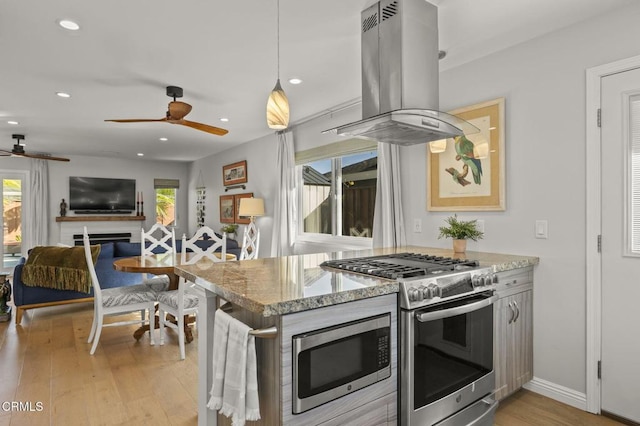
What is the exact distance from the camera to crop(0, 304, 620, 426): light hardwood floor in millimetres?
2225

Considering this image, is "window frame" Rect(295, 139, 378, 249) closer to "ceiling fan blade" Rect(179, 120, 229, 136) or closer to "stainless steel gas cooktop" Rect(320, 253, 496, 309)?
"ceiling fan blade" Rect(179, 120, 229, 136)

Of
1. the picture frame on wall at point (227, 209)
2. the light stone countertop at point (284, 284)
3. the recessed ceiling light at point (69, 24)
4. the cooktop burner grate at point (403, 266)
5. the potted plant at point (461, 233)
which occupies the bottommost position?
the light stone countertop at point (284, 284)

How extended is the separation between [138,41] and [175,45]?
0.81 feet

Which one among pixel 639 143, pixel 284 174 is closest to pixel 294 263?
pixel 639 143

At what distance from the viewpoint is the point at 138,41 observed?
2627 millimetres

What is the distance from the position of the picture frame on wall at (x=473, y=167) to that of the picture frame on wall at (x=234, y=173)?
3.91 m

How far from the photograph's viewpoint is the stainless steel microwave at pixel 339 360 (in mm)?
1324

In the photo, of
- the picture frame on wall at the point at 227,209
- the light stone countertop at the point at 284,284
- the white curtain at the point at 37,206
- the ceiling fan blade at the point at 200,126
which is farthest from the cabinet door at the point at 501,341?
the white curtain at the point at 37,206

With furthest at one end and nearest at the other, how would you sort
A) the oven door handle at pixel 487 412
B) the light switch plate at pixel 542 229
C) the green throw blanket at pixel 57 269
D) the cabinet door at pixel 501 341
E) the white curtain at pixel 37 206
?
the white curtain at pixel 37 206 → the green throw blanket at pixel 57 269 → the light switch plate at pixel 542 229 → the cabinet door at pixel 501 341 → the oven door handle at pixel 487 412

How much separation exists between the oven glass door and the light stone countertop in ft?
0.94

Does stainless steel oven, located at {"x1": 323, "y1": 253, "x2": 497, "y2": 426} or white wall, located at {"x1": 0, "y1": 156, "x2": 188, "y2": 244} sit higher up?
white wall, located at {"x1": 0, "y1": 156, "x2": 188, "y2": 244}

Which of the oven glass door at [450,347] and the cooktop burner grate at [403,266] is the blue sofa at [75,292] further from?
the oven glass door at [450,347]

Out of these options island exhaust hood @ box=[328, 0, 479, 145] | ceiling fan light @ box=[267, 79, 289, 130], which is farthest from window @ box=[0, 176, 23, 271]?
island exhaust hood @ box=[328, 0, 479, 145]

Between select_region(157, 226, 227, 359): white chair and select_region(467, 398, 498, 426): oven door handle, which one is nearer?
select_region(467, 398, 498, 426): oven door handle
